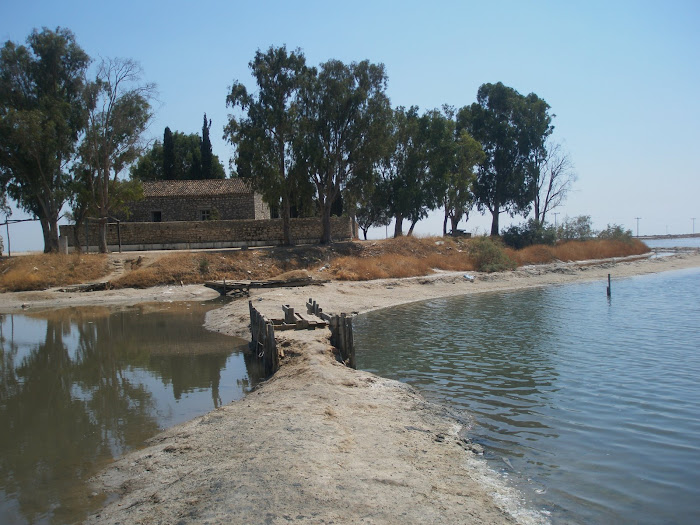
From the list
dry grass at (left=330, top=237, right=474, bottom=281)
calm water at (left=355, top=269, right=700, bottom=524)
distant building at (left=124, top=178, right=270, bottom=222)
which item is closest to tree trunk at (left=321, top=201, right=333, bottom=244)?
dry grass at (left=330, top=237, right=474, bottom=281)

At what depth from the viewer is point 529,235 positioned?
53531 mm

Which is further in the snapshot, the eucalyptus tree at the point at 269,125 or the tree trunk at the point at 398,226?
the tree trunk at the point at 398,226

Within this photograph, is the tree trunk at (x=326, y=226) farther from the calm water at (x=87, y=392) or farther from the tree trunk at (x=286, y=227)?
the calm water at (x=87, y=392)

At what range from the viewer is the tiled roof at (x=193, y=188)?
4725cm

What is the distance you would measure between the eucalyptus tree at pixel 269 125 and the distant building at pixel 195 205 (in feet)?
27.0

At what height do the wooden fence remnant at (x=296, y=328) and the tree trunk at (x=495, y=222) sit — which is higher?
the tree trunk at (x=495, y=222)

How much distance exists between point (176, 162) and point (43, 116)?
24.2 metres

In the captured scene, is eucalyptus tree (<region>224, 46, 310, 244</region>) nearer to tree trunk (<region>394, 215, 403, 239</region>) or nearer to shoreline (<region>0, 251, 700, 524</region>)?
tree trunk (<region>394, 215, 403, 239</region>)

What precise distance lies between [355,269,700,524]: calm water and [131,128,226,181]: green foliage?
140 ft

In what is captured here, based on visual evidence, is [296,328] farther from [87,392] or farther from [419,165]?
[419,165]

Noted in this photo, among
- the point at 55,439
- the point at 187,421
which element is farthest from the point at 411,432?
the point at 55,439

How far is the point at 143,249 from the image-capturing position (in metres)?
41.2

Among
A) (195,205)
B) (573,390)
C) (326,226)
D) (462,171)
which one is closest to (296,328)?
(573,390)

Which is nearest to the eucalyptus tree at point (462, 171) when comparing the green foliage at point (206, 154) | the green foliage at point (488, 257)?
the green foliage at point (488, 257)
